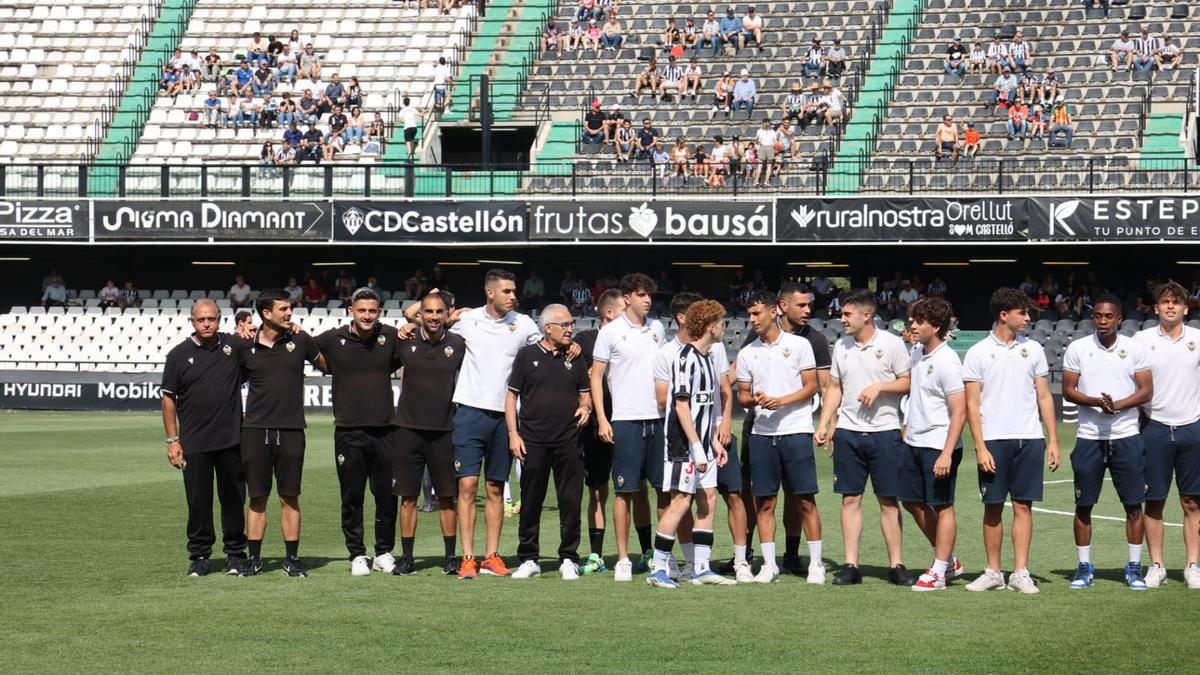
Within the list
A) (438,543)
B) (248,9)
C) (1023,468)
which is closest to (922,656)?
(1023,468)

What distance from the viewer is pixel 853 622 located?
954 cm

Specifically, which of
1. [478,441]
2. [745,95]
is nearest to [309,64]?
[745,95]

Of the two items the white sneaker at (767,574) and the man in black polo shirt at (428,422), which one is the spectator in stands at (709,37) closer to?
the man in black polo shirt at (428,422)

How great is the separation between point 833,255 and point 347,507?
2547 centimetres

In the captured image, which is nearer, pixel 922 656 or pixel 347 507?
pixel 922 656

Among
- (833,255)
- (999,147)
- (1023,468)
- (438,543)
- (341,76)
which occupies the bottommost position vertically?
(438,543)

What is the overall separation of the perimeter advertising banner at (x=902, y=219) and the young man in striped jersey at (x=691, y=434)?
21736 mm

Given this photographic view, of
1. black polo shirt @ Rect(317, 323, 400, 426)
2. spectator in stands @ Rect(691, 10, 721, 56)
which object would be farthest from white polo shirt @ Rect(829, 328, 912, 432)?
spectator in stands @ Rect(691, 10, 721, 56)

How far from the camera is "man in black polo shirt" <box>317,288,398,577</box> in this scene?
37.4 feet

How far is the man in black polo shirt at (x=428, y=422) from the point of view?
11.4m

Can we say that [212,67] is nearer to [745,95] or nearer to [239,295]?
[239,295]

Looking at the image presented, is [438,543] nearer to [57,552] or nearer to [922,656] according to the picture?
[57,552]

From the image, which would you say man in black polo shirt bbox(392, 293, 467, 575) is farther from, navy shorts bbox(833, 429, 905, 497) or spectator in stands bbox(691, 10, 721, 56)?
spectator in stands bbox(691, 10, 721, 56)

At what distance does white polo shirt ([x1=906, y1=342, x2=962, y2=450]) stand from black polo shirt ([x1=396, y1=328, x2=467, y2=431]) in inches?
124
